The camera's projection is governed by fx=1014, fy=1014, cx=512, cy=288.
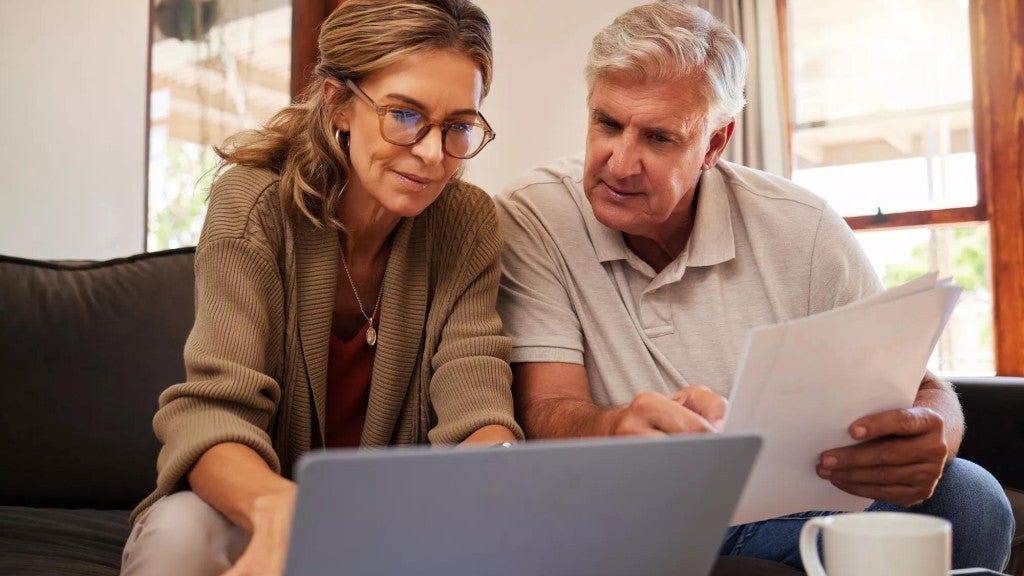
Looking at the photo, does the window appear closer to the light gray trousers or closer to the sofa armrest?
the sofa armrest

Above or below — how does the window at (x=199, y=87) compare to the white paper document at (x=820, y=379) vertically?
above

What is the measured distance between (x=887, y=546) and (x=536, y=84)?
390 centimetres

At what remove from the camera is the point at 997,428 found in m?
2.09

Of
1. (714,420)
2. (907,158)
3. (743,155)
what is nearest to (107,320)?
(714,420)

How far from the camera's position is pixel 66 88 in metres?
3.48

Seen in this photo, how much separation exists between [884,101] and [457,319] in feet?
9.62

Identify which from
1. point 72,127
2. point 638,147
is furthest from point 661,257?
point 72,127

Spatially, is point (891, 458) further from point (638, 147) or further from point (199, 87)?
point (199, 87)

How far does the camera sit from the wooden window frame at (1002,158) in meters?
3.58

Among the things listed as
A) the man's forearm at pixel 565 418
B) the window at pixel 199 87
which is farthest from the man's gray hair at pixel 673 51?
the window at pixel 199 87

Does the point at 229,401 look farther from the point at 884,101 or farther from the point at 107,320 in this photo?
the point at 884,101

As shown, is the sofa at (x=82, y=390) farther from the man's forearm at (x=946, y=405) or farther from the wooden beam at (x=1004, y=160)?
the wooden beam at (x=1004, y=160)

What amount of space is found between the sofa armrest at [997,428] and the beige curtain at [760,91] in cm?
181

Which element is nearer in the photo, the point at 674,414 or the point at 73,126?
the point at 674,414
